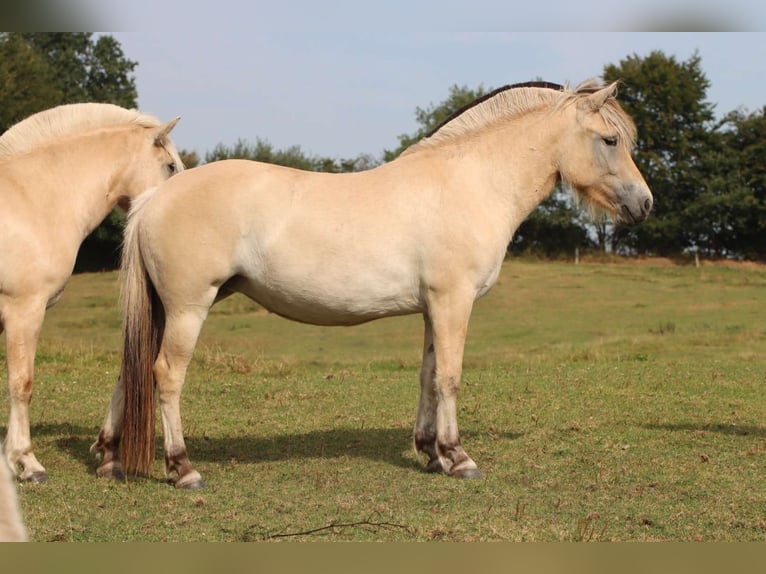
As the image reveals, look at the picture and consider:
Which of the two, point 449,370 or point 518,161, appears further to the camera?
point 518,161

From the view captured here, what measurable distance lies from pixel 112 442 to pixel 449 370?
2638 mm

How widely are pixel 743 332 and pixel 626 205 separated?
45.4 ft

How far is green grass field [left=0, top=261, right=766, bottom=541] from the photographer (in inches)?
208

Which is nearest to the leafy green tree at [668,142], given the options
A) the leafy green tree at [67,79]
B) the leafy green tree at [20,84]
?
the leafy green tree at [67,79]

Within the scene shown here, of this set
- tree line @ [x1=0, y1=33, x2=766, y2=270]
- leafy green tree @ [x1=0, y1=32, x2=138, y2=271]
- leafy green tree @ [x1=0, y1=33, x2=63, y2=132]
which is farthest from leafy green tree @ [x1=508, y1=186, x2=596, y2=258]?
leafy green tree @ [x1=0, y1=33, x2=63, y2=132]

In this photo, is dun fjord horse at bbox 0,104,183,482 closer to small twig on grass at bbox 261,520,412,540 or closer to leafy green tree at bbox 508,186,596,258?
small twig on grass at bbox 261,520,412,540

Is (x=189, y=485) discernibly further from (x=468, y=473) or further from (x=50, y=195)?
(x=50, y=195)

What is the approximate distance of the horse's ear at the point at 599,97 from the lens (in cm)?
686

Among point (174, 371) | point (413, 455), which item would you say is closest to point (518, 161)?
point (413, 455)

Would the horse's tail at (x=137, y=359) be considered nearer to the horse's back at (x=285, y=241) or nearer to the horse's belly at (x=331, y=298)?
the horse's back at (x=285, y=241)

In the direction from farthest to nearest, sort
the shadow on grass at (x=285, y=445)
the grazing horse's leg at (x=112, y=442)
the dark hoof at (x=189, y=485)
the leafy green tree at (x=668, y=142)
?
1. the leafy green tree at (x=668, y=142)
2. the shadow on grass at (x=285, y=445)
3. the grazing horse's leg at (x=112, y=442)
4. the dark hoof at (x=189, y=485)

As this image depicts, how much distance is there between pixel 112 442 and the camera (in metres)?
6.73

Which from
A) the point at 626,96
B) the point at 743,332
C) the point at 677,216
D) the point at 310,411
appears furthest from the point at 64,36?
the point at 310,411

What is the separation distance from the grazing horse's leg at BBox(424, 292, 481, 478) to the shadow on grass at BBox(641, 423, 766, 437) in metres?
2.67
